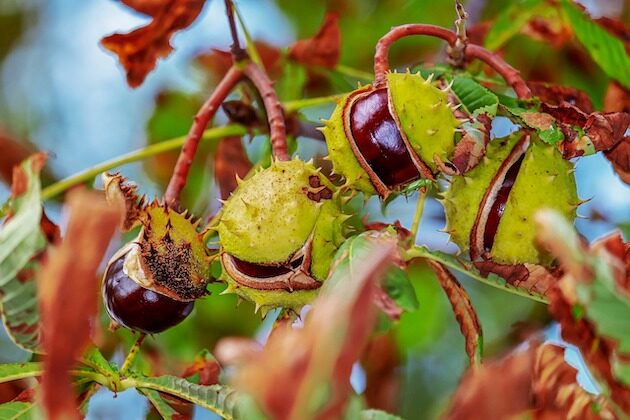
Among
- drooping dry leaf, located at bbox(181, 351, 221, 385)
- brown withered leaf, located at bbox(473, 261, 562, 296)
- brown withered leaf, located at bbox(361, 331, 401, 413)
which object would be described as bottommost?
brown withered leaf, located at bbox(361, 331, 401, 413)

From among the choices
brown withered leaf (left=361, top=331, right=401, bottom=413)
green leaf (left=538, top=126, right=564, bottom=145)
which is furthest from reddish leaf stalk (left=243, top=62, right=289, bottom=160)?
brown withered leaf (left=361, top=331, right=401, bottom=413)

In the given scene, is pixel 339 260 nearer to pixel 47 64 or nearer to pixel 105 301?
pixel 105 301

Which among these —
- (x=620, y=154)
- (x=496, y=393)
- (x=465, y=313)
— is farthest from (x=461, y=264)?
(x=496, y=393)

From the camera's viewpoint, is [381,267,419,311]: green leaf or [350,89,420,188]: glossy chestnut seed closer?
[381,267,419,311]: green leaf

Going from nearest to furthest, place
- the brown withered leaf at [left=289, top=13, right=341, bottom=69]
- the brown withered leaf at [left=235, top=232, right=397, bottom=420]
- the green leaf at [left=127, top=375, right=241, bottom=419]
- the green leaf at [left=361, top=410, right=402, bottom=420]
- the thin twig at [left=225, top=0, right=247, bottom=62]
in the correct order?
the brown withered leaf at [left=235, top=232, right=397, bottom=420] → the green leaf at [left=361, top=410, right=402, bottom=420] → the green leaf at [left=127, top=375, right=241, bottom=419] → the thin twig at [left=225, top=0, right=247, bottom=62] → the brown withered leaf at [left=289, top=13, right=341, bottom=69]

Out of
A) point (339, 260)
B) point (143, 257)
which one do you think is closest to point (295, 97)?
point (143, 257)

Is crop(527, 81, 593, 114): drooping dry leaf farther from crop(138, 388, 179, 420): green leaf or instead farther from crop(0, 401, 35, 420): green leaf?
crop(0, 401, 35, 420): green leaf

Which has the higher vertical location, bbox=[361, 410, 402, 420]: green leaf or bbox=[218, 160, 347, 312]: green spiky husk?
bbox=[361, 410, 402, 420]: green leaf
